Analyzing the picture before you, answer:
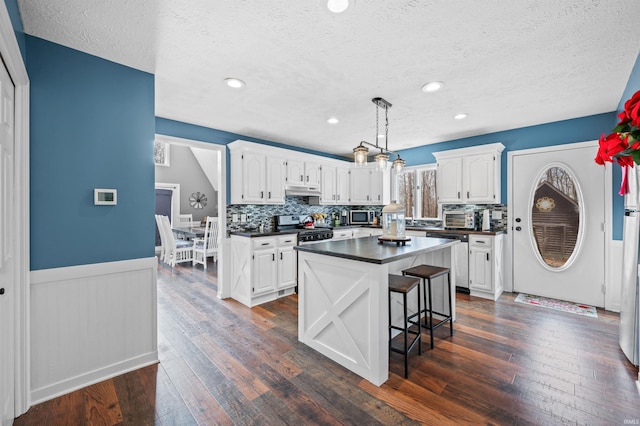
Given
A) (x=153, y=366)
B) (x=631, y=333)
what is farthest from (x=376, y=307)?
(x=631, y=333)

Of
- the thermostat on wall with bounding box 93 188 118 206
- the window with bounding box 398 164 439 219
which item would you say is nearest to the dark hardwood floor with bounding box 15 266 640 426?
the thermostat on wall with bounding box 93 188 118 206

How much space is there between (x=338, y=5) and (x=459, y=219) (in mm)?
3631

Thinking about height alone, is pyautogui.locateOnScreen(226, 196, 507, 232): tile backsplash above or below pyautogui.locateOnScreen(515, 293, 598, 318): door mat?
above

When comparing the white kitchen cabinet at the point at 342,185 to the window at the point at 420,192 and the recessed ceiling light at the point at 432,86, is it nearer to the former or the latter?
the window at the point at 420,192

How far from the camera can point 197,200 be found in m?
9.11

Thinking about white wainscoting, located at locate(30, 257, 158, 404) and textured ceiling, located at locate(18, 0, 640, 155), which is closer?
textured ceiling, located at locate(18, 0, 640, 155)

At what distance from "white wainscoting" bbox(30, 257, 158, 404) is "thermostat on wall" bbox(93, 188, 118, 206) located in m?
0.46

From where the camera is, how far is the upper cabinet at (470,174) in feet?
13.7

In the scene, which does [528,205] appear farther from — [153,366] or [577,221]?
[153,366]

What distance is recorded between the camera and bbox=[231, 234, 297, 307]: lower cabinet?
3787 mm

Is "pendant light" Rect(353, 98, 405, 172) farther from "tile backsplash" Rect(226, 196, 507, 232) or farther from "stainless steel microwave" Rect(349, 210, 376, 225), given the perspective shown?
"stainless steel microwave" Rect(349, 210, 376, 225)

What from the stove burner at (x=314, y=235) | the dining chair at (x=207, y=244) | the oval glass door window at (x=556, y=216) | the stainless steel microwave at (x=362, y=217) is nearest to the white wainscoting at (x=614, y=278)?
the oval glass door window at (x=556, y=216)

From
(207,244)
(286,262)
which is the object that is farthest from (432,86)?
(207,244)

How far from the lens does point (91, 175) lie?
2145mm
